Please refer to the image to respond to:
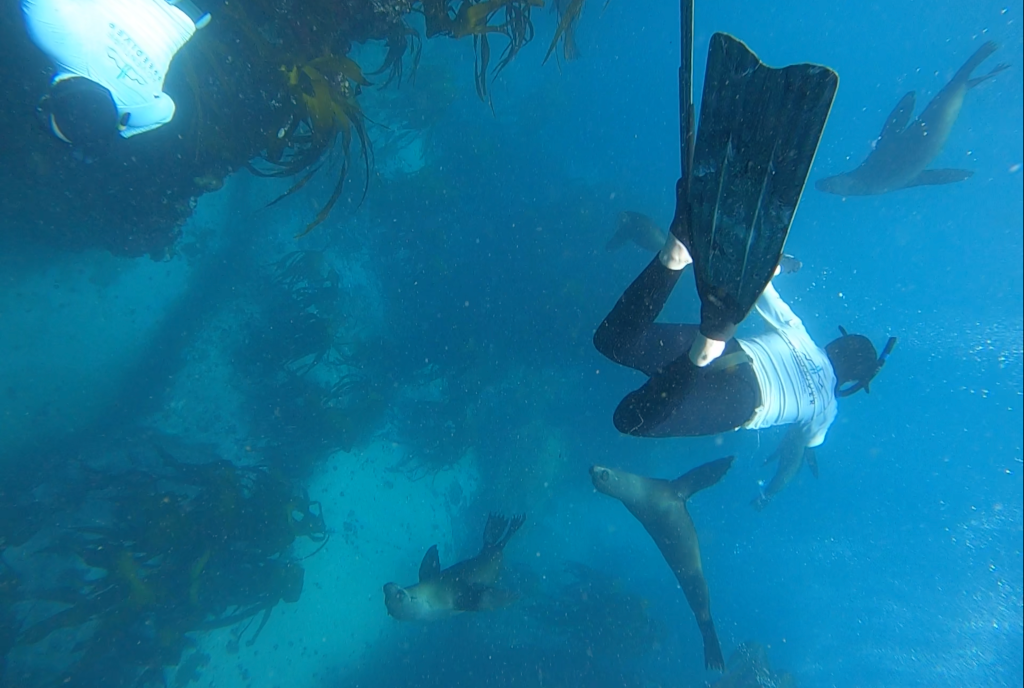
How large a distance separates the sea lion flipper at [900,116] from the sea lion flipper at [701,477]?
717 centimetres

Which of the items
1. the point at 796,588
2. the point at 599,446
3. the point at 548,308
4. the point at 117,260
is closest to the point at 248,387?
the point at 117,260

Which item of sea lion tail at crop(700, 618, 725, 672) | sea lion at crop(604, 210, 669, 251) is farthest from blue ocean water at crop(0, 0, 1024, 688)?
sea lion tail at crop(700, 618, 725, 672)

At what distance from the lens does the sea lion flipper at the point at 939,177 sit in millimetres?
7828

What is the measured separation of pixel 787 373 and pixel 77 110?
638 centimetres

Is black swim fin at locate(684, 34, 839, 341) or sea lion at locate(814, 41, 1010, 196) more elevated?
black swim fin at locate(684, 34, 839, 341)

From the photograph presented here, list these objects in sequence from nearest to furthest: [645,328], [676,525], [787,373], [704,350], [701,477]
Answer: [704,350]
[645,328]
[787,373]
[701,477]
[676,525]

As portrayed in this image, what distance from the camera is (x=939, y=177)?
8305 millimetres

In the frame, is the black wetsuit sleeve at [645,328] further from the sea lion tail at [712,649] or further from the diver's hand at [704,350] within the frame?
the sea lion tail at [712,649]

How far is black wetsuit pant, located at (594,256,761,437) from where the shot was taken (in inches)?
119

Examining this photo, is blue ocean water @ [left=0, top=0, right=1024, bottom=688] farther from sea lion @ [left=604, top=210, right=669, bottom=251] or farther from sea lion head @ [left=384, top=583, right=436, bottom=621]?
sea lion head @ [left=384, top=583, right=436, bottom=621]

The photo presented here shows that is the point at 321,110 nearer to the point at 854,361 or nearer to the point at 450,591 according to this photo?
the point at 854,361

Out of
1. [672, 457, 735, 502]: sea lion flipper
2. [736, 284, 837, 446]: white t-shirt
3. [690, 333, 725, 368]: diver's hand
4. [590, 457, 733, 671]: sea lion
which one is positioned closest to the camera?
[690, 333, 725, 368]: diver's hand

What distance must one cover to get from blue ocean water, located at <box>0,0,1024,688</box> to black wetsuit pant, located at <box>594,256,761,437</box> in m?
5.49

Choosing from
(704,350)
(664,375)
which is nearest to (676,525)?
(664,375)
